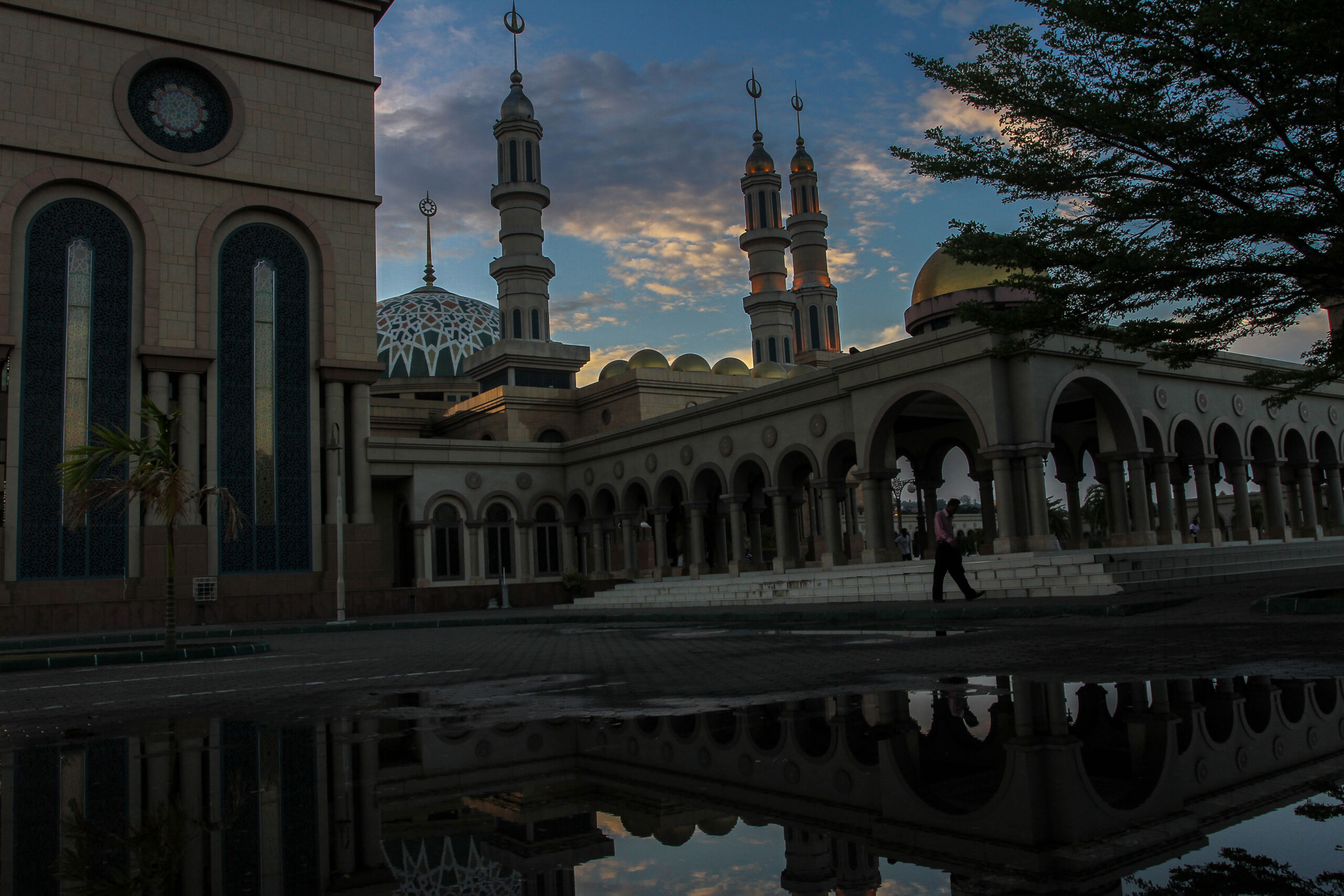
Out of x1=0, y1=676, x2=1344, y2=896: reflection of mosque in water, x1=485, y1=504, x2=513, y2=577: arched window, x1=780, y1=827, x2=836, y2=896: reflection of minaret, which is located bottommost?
x1=780, y1=827, x2=836, y2=896: reflection of minaret

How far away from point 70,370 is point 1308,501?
33.2m

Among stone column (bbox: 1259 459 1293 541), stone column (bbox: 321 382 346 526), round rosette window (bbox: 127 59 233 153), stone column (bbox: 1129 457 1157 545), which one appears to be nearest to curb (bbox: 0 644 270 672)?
stone column (bbox: 321 382 346 526)

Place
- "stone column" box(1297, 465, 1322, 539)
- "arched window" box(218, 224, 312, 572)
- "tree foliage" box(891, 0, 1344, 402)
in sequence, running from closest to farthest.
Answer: "tree foliage" box(891, 0, 1344, 402), "arched window" box(218, 224, 312, 572), "stone column" box(1297, 465, 1322, 539)

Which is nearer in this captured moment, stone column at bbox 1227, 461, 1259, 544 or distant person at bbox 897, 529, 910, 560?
stone column at bbox 1227, 461, 1259, 544

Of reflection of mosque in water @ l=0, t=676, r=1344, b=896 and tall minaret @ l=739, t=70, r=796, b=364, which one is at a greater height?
tall minaret @ l=739, t=70, r=796, b=364

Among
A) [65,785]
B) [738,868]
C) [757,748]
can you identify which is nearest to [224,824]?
[65,785]

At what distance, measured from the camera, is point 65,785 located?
4.07m

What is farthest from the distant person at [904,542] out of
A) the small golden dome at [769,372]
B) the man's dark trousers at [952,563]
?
the man's dark trousers at [952,563]

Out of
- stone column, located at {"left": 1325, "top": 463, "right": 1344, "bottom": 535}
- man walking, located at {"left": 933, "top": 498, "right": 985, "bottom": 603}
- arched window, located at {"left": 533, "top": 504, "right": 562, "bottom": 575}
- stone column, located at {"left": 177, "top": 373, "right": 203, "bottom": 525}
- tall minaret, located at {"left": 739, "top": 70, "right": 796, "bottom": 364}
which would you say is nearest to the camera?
man walking, located at {"left": 933, "top": 498, "right": 985, "bottom": 603}

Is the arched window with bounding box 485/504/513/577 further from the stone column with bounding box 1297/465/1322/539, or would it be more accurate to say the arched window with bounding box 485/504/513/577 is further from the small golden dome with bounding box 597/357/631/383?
the stone column with bounding box 1297/465/1322/539

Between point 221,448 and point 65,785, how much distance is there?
2519 centimetres

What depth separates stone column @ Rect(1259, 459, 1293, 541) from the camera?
2720cm

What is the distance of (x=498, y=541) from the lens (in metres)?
34.7

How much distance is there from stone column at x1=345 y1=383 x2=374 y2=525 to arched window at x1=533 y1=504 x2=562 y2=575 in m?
7.25
